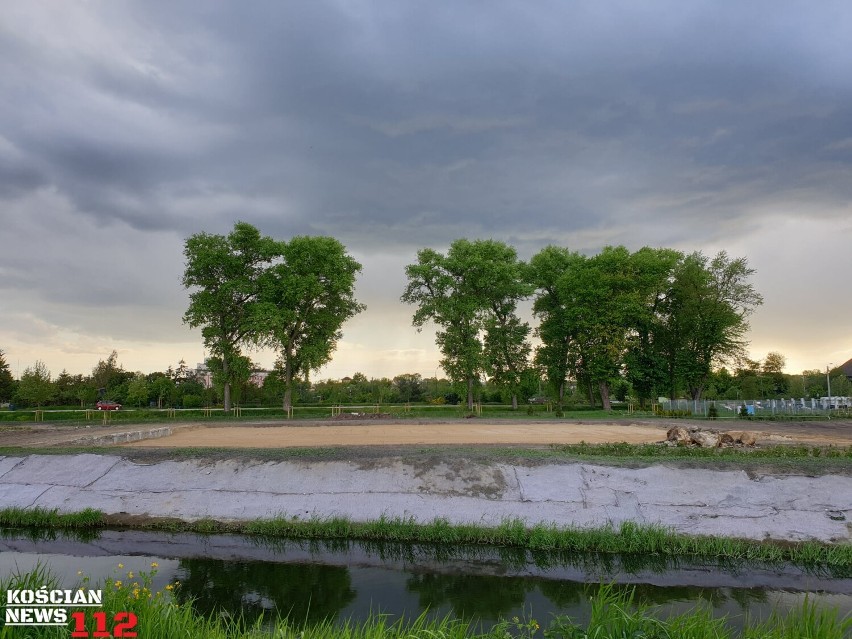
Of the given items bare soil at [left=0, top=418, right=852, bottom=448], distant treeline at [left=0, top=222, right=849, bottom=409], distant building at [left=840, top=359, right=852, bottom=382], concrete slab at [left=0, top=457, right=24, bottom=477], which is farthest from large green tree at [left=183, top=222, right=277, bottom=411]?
distant building at [left=840, top=359, right=852, bottom=382]

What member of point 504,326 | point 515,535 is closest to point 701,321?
point 504,326

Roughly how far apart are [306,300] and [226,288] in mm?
7512

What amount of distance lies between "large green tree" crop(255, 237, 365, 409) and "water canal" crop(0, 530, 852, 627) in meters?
39.3

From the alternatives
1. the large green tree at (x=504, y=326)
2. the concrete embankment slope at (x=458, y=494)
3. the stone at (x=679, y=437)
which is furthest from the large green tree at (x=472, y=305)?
the concrete embankment slope at (x=458, y=494)

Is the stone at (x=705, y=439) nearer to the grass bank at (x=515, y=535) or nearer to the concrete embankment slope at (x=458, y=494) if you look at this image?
the concrete embankment slope at (x=458, y=494)

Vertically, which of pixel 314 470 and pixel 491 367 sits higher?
pixel 491 367

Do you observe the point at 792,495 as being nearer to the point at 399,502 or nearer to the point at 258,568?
the point at 399,502

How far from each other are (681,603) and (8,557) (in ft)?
47.7

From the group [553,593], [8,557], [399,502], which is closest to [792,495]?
[553,593]

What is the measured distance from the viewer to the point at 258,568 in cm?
1212

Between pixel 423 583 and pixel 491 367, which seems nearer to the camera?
pixel 423 583

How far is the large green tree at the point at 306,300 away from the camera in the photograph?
53.4 metres

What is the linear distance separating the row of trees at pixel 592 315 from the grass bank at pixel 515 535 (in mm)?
42319

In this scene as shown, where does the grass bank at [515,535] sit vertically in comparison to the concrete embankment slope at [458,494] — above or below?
below
